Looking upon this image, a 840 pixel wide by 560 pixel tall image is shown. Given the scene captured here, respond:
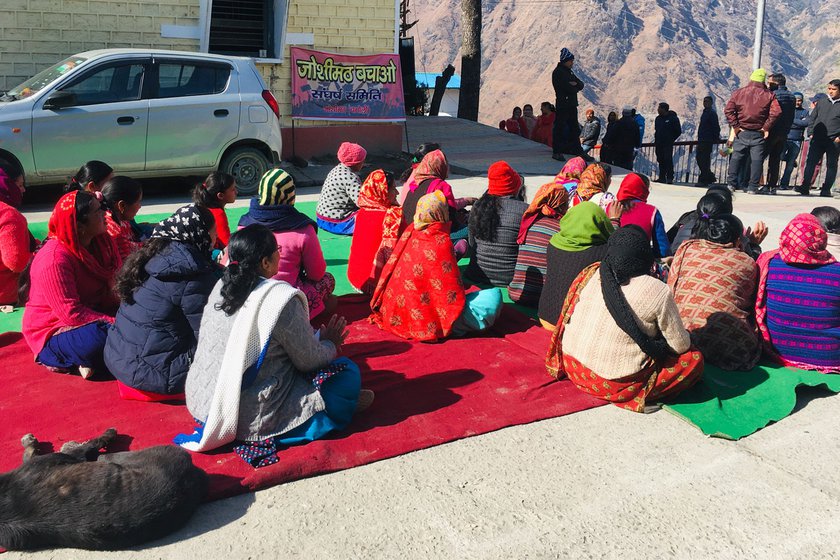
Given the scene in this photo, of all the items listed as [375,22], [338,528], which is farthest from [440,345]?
[375,22]

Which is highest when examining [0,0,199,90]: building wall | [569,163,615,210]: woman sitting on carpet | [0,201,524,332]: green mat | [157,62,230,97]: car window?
[0,0,199,90]: building wall

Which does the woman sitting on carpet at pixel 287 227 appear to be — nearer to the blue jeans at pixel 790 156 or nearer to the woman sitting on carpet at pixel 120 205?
the woman sitting on carpet at pixel 120 205

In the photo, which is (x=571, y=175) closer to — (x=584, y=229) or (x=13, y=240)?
(x=584, y=229)

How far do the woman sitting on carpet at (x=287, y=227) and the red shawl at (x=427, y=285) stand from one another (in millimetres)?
580

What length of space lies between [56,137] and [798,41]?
123m

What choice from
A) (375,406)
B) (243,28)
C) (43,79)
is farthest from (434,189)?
(243,28)

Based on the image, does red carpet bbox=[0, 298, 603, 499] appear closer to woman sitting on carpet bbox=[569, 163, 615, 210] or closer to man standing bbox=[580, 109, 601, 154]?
woman sitting on carpet bbox=[569, 163, 615, 210]

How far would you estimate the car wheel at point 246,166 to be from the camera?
400 inches

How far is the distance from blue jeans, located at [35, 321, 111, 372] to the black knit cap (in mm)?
2745

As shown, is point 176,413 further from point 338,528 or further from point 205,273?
point 338,528

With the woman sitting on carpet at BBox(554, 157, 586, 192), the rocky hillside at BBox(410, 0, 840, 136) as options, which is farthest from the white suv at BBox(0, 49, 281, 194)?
the rocky hillside at BBox(410, 0, 840, 136)

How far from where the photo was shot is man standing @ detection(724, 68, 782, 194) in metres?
11.3

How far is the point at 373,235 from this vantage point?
627cm

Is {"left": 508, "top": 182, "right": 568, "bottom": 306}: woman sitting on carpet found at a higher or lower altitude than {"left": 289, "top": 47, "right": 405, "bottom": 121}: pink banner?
lower
